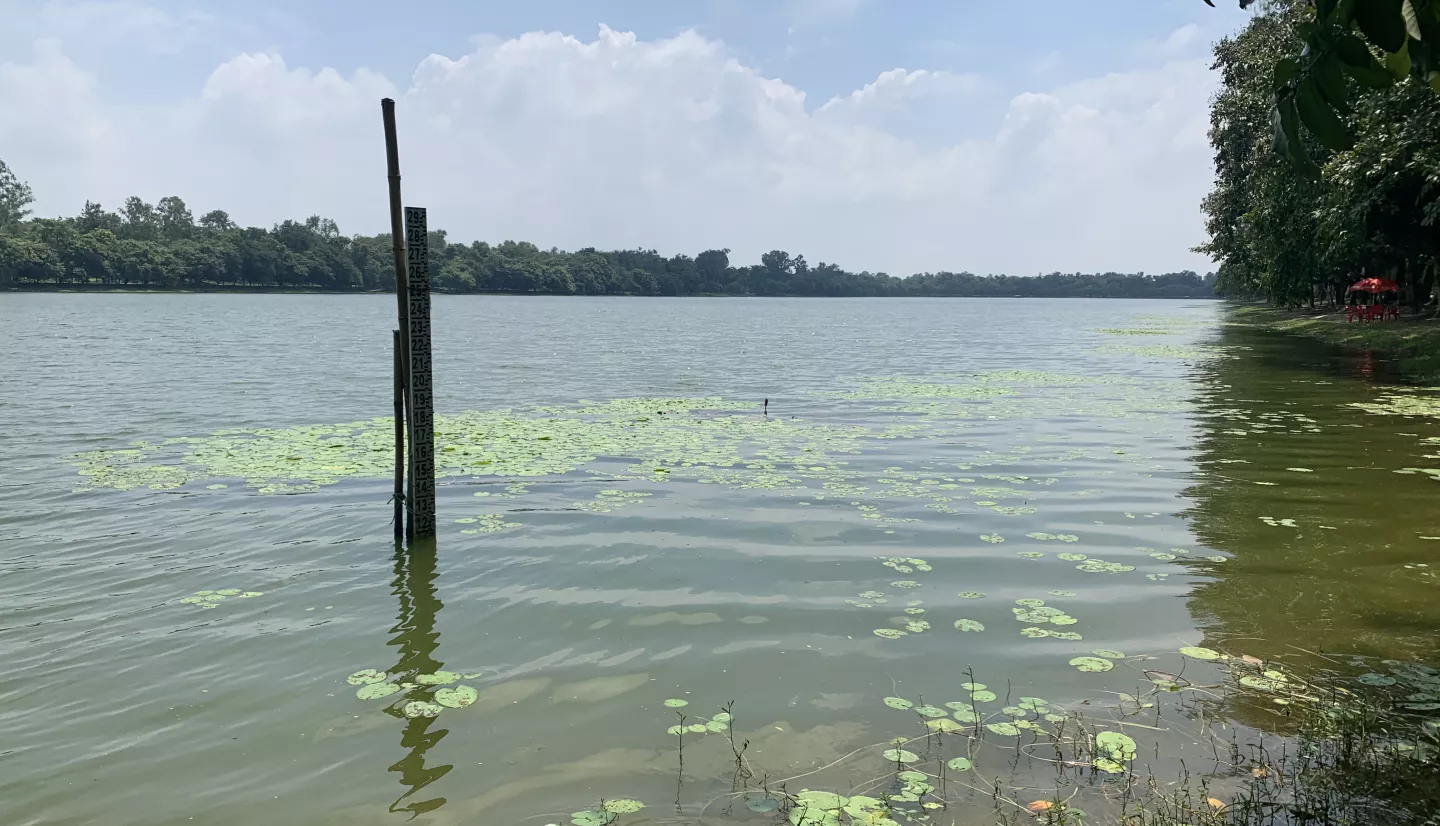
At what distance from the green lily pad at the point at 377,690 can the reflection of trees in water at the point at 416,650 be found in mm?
133

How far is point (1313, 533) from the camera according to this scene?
348 inches

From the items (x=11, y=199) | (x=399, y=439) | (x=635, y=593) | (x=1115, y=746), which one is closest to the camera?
(x=1115, y=746)

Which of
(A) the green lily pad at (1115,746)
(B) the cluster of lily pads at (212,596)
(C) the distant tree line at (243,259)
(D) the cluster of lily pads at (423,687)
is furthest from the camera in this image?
(C) the distant tree line at (243,259)

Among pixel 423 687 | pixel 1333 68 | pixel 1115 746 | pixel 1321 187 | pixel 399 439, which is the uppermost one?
pixel 1321 187

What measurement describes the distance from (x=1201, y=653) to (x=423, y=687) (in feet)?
16.6

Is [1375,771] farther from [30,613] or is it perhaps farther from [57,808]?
[30,613]

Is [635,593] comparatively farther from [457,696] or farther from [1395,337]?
[1395,337]

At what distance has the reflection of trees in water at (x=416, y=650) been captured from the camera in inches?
185

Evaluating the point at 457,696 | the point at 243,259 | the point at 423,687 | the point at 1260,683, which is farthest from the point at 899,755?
the point at 243,259

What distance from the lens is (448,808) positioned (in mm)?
4445

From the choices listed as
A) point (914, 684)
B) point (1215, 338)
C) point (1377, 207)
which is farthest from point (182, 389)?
point (1215, 338)

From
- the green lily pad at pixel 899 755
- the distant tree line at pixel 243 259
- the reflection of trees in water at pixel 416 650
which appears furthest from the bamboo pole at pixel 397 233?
the distant tree line at pixel 243 259

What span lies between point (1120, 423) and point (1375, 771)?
1341 centimetres

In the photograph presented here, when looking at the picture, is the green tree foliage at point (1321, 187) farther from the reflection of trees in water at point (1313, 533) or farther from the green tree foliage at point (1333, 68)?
the reflection of trees in water at point (1313, 533)
